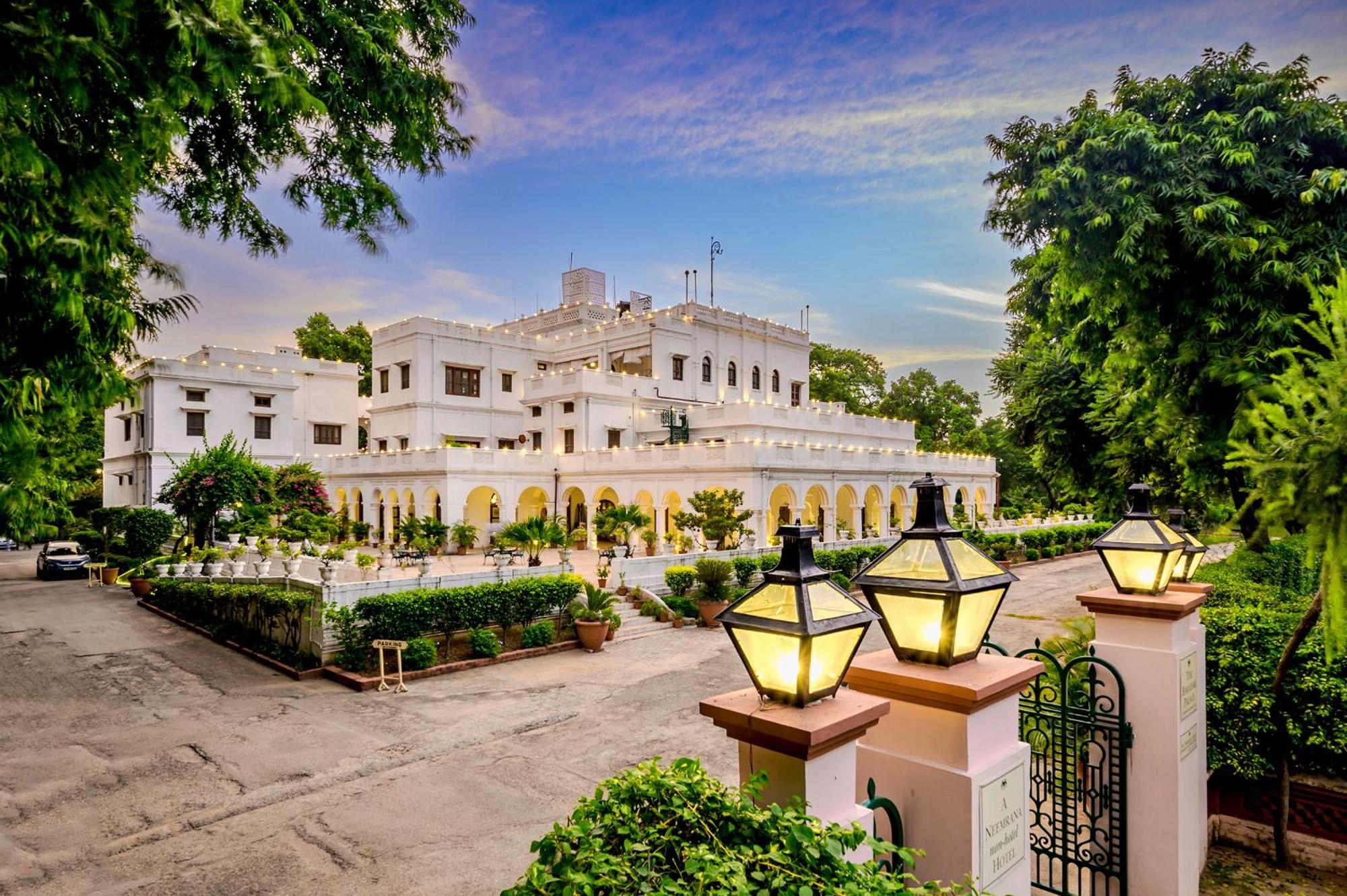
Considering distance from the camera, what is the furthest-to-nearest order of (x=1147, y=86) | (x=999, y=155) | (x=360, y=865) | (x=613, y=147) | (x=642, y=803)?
1. (x=613, y=147)
2. (x=999, y=155)
3. (x=1147, y=86)
4. (x=360, y=865)
5. (x=642, y=803)

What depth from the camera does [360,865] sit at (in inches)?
246

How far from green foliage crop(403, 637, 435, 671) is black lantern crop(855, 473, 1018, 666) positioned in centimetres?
1170

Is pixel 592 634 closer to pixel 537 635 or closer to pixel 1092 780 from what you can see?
pixel 537 635

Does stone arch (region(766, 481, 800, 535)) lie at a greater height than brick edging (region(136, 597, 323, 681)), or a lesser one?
greater

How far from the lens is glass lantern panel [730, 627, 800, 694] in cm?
240

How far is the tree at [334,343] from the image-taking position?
172 feet

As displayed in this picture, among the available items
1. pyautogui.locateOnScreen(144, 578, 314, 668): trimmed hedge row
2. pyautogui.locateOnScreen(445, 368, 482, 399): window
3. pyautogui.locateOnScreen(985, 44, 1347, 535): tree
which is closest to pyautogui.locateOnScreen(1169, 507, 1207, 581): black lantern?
pyautogui.locateOnScreen(985, 44, 1347, 535): tree

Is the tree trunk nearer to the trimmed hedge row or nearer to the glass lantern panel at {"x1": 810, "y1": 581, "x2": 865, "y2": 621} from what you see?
the glass lantern panel at {"x1": 810, "y1": 581, "x2": 865, "y2": 621}

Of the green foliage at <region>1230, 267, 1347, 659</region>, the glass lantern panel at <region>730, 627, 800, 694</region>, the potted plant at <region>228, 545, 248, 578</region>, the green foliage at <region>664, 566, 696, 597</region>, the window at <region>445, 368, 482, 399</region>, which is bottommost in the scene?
the green foliage at <region>664, 566, 696, 597</region>

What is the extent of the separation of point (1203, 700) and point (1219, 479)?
811cm

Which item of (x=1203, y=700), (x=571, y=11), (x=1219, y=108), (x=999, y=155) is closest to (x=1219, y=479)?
(x=1219, y=108)

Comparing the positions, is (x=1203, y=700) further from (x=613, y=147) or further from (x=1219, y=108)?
(x=613, y=147)

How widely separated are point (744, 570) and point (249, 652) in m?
12.4

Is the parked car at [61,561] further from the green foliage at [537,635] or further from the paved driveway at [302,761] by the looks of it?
the green foliage at [537,635]
